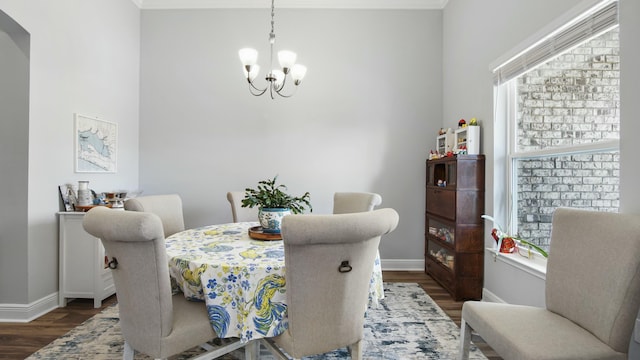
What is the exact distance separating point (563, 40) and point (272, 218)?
2.12 meters

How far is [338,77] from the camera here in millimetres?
3828

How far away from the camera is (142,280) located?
4.24ft

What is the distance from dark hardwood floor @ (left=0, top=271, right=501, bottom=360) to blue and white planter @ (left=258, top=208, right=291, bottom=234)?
1.54 metres

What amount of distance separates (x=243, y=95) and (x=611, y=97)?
3.32 m

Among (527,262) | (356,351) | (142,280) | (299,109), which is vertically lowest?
(356,351)

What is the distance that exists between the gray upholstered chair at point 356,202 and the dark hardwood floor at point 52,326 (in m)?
1.10

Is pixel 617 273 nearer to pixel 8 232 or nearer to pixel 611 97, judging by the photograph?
pixel 611 97

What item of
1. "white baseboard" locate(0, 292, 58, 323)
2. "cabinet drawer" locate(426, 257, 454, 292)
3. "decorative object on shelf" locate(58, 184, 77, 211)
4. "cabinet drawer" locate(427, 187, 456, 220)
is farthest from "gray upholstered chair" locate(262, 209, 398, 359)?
"decorative object on shelf" locate(58, 184, 77, 211)

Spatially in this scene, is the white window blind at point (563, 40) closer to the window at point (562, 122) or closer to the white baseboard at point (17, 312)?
the window at point (562, 122)

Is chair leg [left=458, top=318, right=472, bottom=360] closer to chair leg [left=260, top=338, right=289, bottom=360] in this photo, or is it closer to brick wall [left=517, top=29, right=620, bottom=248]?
chair leg [left=260, top=338, right=289, bottom=360]

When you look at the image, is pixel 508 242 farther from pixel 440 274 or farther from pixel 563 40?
pixel 563 40

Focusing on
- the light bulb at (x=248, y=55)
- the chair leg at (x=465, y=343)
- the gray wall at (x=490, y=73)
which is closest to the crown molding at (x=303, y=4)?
the gray wall at (x=490, y=73)

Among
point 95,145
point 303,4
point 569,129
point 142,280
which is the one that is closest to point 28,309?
point 95,145

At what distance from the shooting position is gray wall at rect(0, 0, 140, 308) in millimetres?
2412
